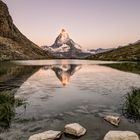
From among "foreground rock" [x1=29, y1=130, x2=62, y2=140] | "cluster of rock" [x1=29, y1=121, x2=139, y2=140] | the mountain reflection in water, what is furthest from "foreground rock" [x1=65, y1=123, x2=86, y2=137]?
the mountain reflection in water

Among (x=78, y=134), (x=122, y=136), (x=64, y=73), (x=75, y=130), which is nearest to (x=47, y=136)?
(x=75, y=130)

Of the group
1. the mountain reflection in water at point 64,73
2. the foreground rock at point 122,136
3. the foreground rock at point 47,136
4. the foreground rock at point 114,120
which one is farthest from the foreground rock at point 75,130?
the mountain reflection in water at point 64,73

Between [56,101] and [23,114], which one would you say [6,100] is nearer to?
[23,114]

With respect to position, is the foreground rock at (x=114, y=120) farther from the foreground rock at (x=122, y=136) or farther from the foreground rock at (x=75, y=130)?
the foreground rock at (x=122, y=136)

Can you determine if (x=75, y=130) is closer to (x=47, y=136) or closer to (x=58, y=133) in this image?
(x=58, y=133)

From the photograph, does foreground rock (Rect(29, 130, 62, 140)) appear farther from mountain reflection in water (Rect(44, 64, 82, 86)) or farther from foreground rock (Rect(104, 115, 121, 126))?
mountain reflection in water (Rect(44, 64, 82, 86))

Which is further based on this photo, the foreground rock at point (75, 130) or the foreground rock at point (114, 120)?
the foreground rock at point (114, 120)

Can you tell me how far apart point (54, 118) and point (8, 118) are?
3910 millimetres

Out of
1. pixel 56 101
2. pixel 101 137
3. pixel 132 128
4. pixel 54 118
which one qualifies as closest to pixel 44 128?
pixel 54 118

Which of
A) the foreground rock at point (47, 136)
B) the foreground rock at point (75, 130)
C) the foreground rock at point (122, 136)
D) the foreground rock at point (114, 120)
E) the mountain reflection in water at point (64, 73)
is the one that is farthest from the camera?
the mountain reflection in water at point (64, 73)

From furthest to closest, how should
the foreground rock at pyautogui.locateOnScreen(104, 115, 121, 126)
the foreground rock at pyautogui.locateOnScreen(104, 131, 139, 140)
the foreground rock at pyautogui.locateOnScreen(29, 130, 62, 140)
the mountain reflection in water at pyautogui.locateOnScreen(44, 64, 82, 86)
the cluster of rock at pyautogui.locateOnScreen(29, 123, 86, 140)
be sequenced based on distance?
the mountain reflection in water at pyautogui.locateOnScreen(44, 64, 82, 86), the foreground rock at pyautogui.locateOnScreen(104, 115, 121, 126), the cluster of rock at pyautogui.locateOnScreen(29, 123, 86, 140), the foreground rock at pyautogui.locateOnScreen(29, 130, 62, 140), the foreground rock at pyautogui.locateOnScreen(104, 131, 139, 140)

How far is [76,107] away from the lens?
2545 cm

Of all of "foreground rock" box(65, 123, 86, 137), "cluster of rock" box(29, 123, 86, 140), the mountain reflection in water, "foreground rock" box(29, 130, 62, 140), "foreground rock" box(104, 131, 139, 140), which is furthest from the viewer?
the mountain reflection in water

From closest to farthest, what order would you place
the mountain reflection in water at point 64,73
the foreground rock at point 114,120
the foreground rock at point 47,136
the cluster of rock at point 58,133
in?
the foreground rock at point 47,136 → the cluster of rock at point 58,133 → the foreground rock at point 114,120 → the mountain reflection in water at point 64,73
